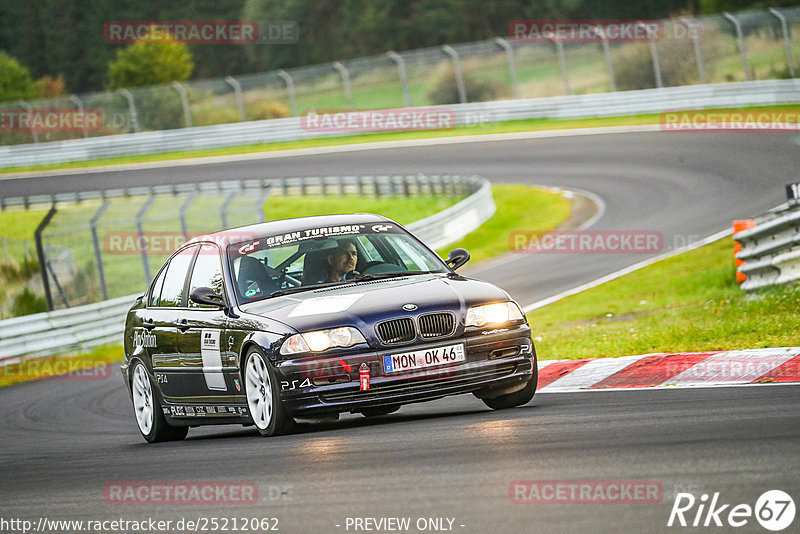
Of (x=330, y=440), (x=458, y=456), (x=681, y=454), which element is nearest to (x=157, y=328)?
(x=330, y=440)

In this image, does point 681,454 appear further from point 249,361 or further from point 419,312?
point 249,361

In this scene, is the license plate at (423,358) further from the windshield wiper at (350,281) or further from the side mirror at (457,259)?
the side mirror at (457,259)

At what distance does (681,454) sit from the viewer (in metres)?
5.68

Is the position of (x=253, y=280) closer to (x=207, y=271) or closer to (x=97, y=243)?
(x=207, y=271)

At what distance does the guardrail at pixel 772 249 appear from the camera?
13141 millimetres

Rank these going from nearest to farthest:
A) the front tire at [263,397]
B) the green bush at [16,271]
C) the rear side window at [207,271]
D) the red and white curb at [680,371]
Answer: the front tire at [263,397], the red and white curb at [680,371], the rear side window at [207,271], the green bush at [16,271]

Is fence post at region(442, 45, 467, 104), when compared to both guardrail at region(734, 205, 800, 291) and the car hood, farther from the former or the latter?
the car hood

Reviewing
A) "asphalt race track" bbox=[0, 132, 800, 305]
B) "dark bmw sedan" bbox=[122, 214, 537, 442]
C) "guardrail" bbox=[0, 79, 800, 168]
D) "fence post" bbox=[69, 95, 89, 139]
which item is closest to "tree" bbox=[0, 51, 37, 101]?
"guardrail" bbox=[0, 79, 800, 168]

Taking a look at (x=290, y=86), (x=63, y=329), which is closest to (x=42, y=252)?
(x=63, y=329)

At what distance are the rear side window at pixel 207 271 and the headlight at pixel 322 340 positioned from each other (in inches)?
51.1

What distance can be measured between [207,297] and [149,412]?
1.51 meters

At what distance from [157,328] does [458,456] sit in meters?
4.21

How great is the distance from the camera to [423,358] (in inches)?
313

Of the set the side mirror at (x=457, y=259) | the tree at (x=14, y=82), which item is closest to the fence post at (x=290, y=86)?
the tree at (x=14, y=82)
